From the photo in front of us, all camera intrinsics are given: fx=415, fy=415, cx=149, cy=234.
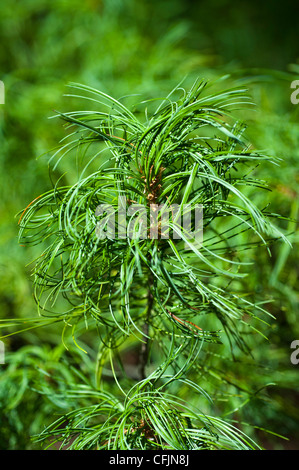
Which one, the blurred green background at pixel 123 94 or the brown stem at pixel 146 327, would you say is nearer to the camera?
the brown stem at pixel 146 327

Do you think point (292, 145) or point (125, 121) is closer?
point (125, 121)

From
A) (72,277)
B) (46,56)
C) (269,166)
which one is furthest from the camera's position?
(46,56)

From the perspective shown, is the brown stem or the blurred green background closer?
the brown stem

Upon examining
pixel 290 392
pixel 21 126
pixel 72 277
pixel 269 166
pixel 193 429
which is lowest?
pixel 290 392

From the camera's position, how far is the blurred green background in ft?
1.49

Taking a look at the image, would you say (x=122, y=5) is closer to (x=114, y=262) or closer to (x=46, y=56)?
(x=46, y=56)

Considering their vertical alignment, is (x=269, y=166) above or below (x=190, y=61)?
below

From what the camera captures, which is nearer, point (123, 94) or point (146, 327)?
point (146, 327)

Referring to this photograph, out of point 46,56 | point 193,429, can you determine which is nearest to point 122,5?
point 46,56

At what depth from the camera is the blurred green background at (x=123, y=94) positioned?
0.45m

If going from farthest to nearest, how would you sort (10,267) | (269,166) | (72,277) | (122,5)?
(122,5) < (10,267) < (269,166) < (72,277)

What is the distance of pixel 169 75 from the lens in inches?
→ 29.0

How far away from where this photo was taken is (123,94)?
2.05 feet

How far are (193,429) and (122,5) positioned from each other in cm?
98
